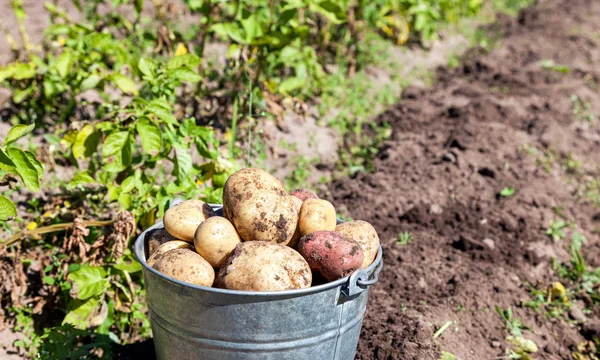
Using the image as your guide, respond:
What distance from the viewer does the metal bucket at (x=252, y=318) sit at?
2.02 m

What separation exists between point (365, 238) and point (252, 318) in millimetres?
605

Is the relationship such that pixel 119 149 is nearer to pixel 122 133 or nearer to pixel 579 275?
pixel 122 133

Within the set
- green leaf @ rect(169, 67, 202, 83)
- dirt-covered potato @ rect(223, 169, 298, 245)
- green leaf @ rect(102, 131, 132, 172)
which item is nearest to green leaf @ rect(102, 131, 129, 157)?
green leaf @ rect(102, 131, 132, 172)

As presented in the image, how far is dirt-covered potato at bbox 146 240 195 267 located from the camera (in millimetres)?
2295

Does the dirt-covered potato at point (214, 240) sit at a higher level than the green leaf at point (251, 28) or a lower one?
lower

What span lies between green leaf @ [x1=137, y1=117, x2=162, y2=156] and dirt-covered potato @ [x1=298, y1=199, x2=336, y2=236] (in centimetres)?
92

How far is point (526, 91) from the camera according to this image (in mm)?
6609

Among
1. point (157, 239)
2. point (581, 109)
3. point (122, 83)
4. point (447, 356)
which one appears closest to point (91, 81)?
point (122, 83)

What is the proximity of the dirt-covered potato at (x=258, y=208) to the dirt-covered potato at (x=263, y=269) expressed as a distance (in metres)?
0.10

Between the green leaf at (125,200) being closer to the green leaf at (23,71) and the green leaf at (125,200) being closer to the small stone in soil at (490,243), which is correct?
the green leaf at (23,71)

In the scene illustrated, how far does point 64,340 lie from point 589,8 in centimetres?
1182

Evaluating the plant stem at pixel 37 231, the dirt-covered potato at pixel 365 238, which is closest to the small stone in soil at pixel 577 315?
the dirt-covered potato at pixel 365 238

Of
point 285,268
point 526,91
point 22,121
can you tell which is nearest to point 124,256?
point 285,268

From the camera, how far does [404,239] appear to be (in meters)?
3.82
